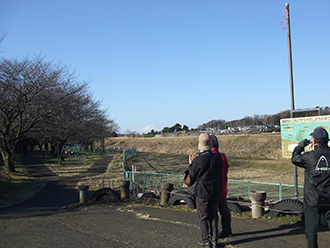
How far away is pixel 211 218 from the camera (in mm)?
4816

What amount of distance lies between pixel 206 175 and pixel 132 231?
2.26 metres

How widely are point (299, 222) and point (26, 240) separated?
209 inches

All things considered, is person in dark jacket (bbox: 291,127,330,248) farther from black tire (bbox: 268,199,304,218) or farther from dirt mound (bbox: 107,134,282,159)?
dirt mound (bbox: 107,134,282,159)

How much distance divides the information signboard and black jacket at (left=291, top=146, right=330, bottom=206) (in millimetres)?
3076

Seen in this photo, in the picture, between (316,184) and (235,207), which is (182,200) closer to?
(235,207)

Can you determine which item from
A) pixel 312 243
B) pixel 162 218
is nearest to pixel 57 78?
pixel 162 218

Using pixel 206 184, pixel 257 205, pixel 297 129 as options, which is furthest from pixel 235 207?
pixel 206 184

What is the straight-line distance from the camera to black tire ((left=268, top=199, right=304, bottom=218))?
20.5 ft

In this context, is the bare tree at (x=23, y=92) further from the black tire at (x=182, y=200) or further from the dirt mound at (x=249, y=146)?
the dirt mound at (x=249, y=146)

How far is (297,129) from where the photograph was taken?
7516 mm

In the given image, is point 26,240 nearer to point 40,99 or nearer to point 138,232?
point 138,232

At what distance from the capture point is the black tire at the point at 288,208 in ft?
20.5

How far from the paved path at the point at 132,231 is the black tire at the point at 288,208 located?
0.32 metres

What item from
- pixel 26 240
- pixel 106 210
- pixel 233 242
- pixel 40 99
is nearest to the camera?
pixel 233 242
